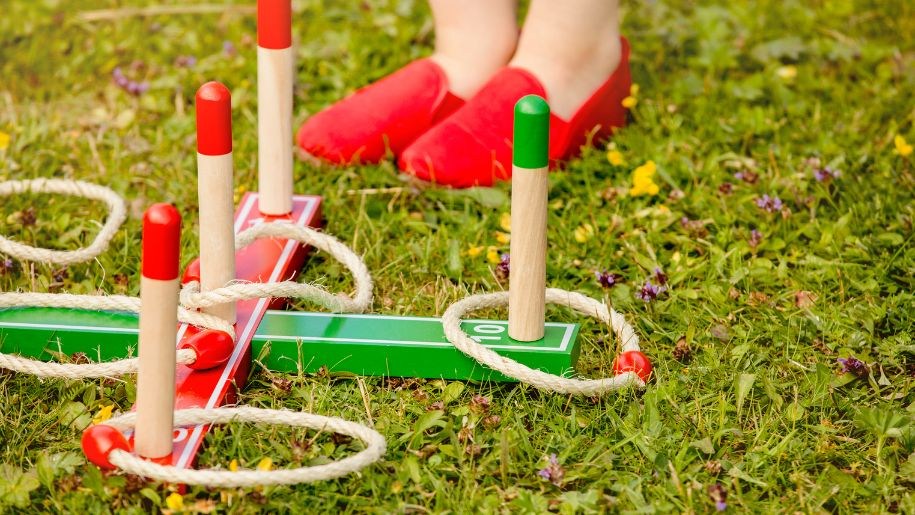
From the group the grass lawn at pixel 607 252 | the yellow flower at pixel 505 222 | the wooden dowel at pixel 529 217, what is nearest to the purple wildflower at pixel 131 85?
the grass lawn at pixel 607 252

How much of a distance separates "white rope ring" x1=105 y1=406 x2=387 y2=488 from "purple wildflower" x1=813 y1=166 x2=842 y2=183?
103 cm

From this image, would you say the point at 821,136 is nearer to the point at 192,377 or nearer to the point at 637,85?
the point at 637,85

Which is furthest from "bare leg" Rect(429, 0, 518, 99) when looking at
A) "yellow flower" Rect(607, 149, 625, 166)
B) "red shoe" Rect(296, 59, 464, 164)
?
"yellow flower" Rect(607, 149, 625, 166)

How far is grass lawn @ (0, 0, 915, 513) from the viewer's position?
1.38 m

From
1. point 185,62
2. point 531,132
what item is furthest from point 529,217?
point 185,62

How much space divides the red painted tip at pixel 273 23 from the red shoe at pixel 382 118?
14.0 inches

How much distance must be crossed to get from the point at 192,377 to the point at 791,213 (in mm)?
1052

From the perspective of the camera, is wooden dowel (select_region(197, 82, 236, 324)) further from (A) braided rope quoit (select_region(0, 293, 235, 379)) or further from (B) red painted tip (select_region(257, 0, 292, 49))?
(B) red painted tip (select_region(257, 0, 292, 49))

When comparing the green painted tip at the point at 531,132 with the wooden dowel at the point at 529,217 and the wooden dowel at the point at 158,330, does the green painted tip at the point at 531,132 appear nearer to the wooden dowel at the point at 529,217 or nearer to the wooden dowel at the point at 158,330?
the wooden dowel at the point at 529,217

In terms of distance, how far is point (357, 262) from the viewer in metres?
1.73

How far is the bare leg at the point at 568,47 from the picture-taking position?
2.07 metres

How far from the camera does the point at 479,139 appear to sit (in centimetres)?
207

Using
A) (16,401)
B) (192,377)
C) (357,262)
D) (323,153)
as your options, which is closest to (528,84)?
(323,153)

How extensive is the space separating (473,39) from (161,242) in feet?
3.62
